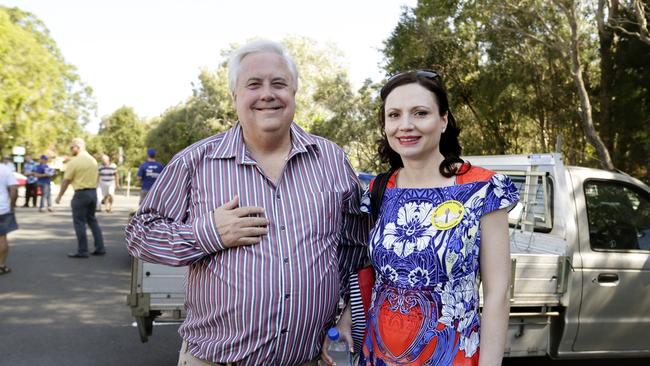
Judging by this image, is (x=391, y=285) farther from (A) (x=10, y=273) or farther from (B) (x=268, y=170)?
(A) (x=10, y=273)

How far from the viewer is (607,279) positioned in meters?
4.75

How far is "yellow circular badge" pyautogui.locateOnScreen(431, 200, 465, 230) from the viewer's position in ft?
→ 6.73

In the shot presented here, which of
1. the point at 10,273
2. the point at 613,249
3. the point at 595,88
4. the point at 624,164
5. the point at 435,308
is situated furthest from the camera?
the point at 595,88

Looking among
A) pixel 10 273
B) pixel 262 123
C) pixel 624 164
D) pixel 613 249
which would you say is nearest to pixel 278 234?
pixel 262 123

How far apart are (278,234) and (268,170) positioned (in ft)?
0.92

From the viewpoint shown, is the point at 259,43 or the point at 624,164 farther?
the point at 624,164

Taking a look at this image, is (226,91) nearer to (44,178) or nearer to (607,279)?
(44,178)

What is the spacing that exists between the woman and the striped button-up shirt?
0.71 feet

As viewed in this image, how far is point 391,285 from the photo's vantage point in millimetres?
2154

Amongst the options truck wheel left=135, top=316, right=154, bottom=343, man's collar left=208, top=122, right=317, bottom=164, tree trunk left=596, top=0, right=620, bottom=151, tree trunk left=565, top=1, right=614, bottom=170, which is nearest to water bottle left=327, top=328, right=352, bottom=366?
man's collar left=208, top=122, right=317, bottom=164

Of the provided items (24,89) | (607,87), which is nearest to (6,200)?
(607,87)

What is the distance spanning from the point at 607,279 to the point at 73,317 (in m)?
5.56

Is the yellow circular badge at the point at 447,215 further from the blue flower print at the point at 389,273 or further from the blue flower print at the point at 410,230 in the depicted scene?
the blue flower print at the point at 389,273

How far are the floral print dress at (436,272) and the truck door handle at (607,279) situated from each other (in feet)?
9.99
